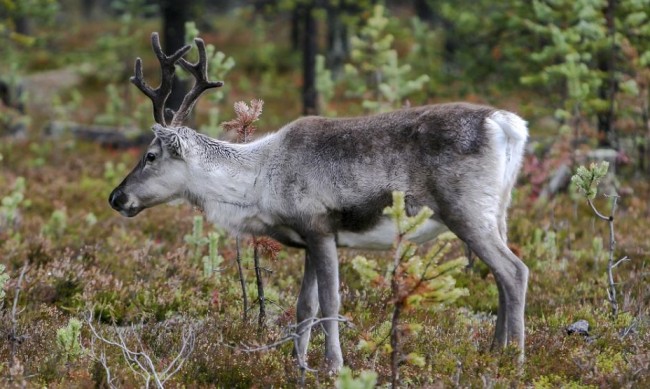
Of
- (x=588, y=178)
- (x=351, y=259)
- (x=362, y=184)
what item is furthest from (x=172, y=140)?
(x=588, y=178)

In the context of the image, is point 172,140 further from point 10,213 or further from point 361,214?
point 10,213

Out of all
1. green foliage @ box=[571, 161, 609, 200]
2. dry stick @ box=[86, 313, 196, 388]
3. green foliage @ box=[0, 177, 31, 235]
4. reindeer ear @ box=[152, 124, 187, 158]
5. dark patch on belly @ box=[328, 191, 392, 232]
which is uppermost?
reindeer ear @ box=[152, 124, 187, 158]

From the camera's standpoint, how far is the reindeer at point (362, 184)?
6488 millimetres

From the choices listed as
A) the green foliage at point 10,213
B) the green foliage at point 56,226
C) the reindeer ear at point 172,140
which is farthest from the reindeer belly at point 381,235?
the green foliage at point 56,226

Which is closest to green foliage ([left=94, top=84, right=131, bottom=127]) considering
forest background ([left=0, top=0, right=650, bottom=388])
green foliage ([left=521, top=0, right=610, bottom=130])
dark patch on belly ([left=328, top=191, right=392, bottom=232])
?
forest background ([left=0, top=0, right=650, bottom=388])

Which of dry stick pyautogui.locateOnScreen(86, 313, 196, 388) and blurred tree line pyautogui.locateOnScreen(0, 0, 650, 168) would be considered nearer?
dry stick pyautogui.locateOnScreen(86, 313, 196, 388)

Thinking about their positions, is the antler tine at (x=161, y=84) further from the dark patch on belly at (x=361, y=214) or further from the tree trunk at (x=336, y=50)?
the tree trunk at (x=336, y=50)

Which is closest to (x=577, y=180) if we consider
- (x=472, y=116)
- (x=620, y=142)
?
(x=472, y=116)

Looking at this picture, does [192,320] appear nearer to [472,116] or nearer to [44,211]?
[472,116]

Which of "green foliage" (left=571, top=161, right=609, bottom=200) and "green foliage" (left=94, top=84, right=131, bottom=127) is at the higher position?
"green foliage" (left=571, top=161, right=609, bottom=200)

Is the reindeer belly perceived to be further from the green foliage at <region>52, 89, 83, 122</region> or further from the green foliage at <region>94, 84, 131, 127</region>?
the green foliage at <region>94, 84, 131, 127</region>

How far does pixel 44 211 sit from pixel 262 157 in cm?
761

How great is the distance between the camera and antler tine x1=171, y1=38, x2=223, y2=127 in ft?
24.1

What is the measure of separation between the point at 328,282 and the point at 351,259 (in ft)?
10.8
